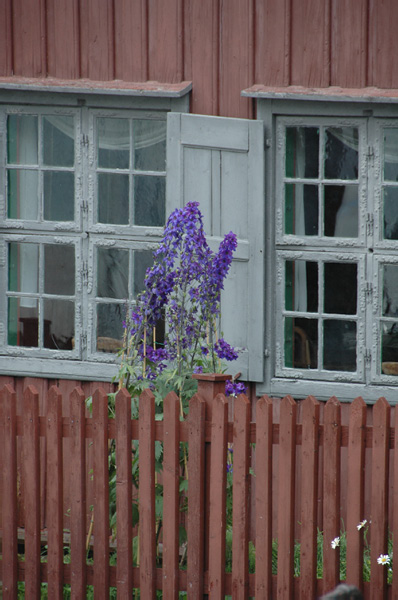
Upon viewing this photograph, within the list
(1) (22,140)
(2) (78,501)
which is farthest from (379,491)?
(1) (22,140)

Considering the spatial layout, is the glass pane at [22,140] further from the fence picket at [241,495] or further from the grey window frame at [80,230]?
the fence picket at [241,495]

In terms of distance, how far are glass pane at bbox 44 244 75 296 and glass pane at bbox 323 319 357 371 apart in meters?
1.70

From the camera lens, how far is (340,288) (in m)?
5.98

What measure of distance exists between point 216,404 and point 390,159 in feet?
7.12

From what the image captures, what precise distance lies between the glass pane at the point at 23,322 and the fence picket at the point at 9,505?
1.70 m

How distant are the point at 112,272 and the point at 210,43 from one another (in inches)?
62.2

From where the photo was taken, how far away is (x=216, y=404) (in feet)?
14.5

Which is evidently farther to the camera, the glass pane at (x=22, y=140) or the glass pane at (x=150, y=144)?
the glass pane at (x=22, y=140)

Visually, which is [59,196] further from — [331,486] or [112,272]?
[331,486]

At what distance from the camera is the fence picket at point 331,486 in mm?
4324

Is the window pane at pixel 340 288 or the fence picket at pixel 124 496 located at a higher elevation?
the window pane at pixel 340 288

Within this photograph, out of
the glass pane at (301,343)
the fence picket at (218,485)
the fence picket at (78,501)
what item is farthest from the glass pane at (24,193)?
the fence picket at (218,485)

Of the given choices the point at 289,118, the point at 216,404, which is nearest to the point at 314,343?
the point at 289,118

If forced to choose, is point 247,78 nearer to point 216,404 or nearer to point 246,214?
point 246,214
